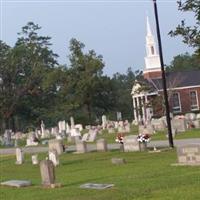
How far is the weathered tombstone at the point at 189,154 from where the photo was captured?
1770cm

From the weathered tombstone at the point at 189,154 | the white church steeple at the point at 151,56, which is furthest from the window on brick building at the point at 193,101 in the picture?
the weathered tombstone at the point at 189,154

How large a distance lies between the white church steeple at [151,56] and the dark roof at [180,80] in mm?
3491

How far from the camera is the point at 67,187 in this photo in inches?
628

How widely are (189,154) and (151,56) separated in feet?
225

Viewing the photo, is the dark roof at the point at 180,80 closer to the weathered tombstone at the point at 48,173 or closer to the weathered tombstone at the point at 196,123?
the weathered tombstone at the point at 196,123

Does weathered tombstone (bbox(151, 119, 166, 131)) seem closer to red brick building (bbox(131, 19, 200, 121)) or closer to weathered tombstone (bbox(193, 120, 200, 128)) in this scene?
weathered tombstone (bbox(193, 120, 200, 128))

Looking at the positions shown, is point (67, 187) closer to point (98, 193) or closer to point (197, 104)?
point (98, 193)

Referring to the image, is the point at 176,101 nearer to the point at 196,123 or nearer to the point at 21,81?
the point at 21,81

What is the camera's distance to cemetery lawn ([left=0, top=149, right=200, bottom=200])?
12.8 meters

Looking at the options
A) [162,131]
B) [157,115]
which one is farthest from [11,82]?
[162,131]

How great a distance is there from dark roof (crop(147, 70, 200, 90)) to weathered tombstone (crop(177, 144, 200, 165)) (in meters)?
58.5

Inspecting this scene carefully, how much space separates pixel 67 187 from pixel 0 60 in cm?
6656

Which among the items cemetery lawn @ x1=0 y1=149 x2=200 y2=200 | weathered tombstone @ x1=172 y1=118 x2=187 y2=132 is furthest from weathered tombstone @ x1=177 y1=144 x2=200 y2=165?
weathered tombstone @ x1=172 y1=118 x2=187 y2=132

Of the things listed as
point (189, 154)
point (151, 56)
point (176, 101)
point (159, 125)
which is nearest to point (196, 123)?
point (159, 125)
